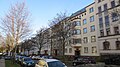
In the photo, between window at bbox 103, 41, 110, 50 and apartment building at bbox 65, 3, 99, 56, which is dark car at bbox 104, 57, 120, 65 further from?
apartment building at bbox 65, 3, 99, 56

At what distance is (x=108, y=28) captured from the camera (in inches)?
1610

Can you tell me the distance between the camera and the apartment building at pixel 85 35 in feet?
162

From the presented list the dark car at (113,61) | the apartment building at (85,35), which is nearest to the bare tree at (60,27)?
the apartment building at (85,35)

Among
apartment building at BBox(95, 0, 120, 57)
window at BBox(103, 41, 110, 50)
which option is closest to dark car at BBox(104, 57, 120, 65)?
apartment building at BBox(95, 0, 120, 57)

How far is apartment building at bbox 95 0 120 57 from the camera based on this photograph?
37828 mm

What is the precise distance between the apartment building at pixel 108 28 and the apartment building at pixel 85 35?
5.01 m

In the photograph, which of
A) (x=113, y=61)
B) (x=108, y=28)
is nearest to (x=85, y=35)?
(x=108, y=28)

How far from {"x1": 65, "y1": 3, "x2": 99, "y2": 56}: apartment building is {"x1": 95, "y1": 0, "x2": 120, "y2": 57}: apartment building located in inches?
197

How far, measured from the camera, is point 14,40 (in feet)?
102

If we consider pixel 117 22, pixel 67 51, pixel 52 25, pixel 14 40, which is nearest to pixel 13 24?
pixel 14 40

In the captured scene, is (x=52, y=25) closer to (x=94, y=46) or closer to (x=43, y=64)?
(x=94, y=46)

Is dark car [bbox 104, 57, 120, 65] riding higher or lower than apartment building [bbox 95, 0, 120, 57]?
lower

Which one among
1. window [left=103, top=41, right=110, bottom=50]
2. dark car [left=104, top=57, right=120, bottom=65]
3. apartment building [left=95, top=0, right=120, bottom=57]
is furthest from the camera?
A: window [left=103, top=41, right=110, bottom=50]

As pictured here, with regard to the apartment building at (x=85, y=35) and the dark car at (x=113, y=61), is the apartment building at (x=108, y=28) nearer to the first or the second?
the apartment building at (x=85, y=35)
